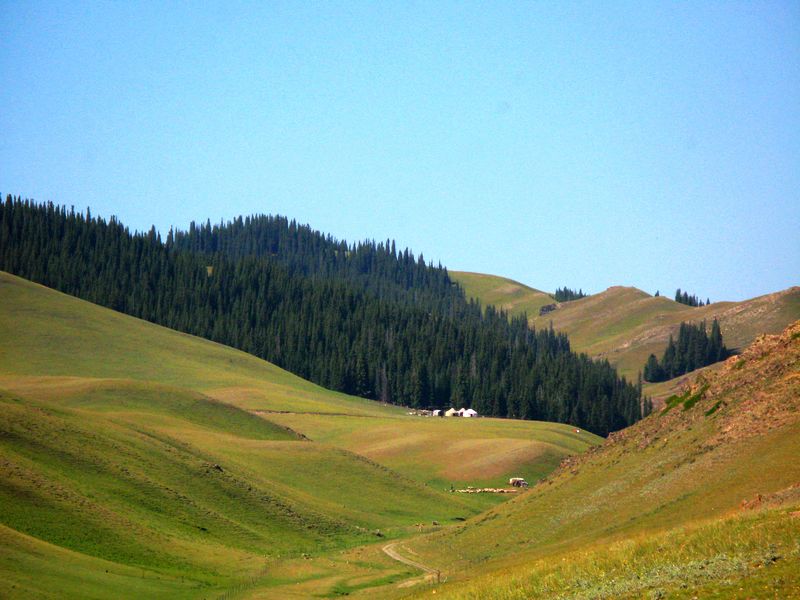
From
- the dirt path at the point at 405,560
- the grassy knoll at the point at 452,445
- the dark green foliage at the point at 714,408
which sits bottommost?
the dirt path at the point at 405,560

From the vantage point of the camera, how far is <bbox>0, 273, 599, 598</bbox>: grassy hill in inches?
1838

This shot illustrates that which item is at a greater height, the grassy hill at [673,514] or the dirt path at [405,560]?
the grassy hill at [673,514]

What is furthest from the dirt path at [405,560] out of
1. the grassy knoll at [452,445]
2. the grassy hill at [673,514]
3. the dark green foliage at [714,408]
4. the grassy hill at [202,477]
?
the grassy knoll at [452,445]

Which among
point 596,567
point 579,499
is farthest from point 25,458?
point 596,567

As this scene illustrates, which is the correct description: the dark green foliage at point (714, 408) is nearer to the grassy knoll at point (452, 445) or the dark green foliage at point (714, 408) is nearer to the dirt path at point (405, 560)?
the dirt path at point (405, 560)

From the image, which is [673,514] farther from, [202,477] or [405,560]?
[202,477]

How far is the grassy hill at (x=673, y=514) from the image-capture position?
26109 mm

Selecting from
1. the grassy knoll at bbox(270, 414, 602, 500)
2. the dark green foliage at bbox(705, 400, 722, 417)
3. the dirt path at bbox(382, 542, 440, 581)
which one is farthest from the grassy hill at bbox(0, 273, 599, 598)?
the dark green foliage at bbox(705, 400, 722, 417)

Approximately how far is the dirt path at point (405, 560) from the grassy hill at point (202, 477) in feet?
3.16

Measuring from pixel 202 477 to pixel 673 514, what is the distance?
1444 inches

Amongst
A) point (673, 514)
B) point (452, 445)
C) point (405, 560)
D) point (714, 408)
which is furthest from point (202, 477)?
point (452, 445)

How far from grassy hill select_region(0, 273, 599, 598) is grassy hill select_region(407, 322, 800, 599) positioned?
27.5ft

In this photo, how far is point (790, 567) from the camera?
76.4 ft

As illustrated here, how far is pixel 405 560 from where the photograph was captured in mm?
54062
